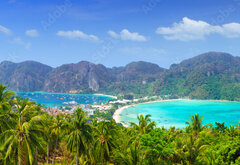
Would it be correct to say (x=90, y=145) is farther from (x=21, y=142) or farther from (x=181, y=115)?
(x=181, y=115)

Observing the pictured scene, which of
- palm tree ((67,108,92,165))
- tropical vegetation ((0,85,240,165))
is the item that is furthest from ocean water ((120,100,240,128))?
palm tree ((67,108,92,165))

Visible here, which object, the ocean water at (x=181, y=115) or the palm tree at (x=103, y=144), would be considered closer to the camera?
the palm tree at (x=103, y=144)

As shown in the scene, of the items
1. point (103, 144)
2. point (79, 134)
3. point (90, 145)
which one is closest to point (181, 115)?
point (103, 144)

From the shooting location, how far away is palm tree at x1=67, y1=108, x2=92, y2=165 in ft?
53.9

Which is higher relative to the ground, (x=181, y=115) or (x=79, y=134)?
(x=79, y=134)

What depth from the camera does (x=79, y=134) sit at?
16.4m

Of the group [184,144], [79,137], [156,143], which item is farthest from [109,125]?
[184,144]

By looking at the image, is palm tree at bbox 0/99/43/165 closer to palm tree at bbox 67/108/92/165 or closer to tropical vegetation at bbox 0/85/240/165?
tropical vegetation at bbox 0/85/240/165

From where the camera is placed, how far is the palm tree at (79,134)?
1642 centimetres

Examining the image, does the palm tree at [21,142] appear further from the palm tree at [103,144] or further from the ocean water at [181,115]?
the ocean water at [181,115]

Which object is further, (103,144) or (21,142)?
(103,144)

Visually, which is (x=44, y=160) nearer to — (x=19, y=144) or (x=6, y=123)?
(x=6, y=123)

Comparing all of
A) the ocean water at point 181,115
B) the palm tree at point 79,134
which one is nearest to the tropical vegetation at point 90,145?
the palm tree at point 79,134

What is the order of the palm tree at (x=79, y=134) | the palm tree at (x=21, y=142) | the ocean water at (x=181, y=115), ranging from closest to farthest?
the palm tree at (x=21, y=142) < the palm tree at (x=79, y=134) < the ocean water at (x=181, y=115)
